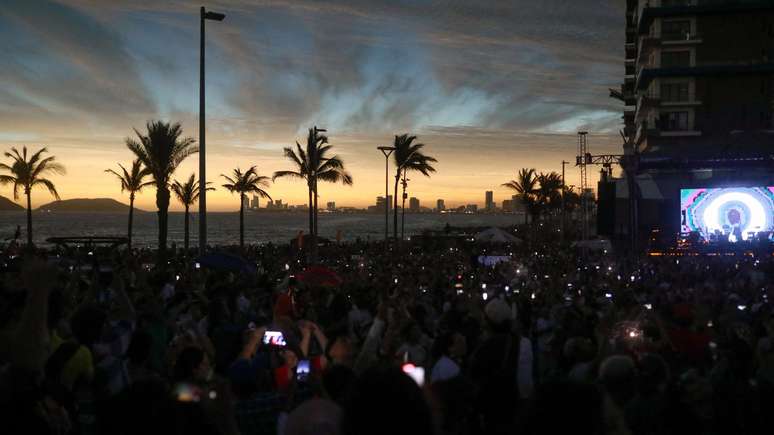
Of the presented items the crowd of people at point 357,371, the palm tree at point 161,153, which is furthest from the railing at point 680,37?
the crowd of people at point 357,371

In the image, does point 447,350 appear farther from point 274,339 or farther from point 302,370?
point 274,339

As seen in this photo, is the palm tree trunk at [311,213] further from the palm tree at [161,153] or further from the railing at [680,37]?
the railing at [680,37]

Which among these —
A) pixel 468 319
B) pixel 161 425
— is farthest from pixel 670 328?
pixel 161 425

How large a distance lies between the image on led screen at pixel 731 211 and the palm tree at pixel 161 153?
26.1 metres

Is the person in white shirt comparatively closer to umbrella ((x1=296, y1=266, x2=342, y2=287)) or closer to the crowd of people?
the crowd of people

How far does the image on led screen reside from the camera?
38.7 metres

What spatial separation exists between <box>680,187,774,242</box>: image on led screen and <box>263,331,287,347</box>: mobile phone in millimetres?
35099

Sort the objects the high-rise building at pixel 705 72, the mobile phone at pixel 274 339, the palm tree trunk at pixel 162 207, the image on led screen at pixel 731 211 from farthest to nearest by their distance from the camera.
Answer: the high-rise building at pixel 705 72
the image on led screen at pixel 731 211
the palm tree trunk at pixel 162 207
the mobile phone at pixel 274 339

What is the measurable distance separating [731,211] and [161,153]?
28.8 metres

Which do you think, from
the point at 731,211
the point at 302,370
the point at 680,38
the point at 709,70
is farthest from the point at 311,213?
the point at 709,70

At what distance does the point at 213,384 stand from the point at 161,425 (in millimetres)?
722

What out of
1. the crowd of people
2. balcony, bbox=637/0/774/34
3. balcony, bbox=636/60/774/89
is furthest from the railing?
the crowd of people

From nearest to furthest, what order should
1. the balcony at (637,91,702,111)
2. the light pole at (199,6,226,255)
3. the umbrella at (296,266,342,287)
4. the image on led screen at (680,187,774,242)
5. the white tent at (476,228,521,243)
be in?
the umbrella at (296,266,342,287), the light pole at (199,6,226,255), the image on led screen at (680,187,774,242), the white tent at (476,228,521,243), the balcony at (637,91,702,111)

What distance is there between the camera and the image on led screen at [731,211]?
127 ft
